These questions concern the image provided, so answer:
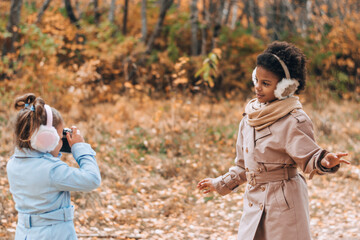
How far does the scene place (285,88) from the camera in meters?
2.35

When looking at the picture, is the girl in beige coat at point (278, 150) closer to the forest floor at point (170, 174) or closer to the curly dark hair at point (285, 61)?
the curly dark hair at point (285, 61)

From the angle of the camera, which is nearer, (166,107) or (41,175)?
(41,175)

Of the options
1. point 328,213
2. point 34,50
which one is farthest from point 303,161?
point 34,50

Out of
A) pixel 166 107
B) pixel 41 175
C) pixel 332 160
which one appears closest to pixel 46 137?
pixel 41 175

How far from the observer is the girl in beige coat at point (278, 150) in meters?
2.31

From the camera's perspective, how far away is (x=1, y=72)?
820 cm

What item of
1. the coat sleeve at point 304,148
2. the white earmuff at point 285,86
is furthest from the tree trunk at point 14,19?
the coat sleeve at point 304,148

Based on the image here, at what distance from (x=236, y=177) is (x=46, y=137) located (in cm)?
129

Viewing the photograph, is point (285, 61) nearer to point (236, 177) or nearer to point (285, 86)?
point (285, 86)

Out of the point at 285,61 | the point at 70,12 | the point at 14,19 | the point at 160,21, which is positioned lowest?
the point at 285,61

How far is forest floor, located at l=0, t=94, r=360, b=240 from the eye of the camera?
4930 mm

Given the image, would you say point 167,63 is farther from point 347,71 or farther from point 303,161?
point 303,161

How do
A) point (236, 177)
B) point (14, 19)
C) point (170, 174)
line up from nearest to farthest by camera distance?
point (236, 177) → point (170, 174) → point (14, 19)

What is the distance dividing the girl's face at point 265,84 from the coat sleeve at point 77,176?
1.10 metres
